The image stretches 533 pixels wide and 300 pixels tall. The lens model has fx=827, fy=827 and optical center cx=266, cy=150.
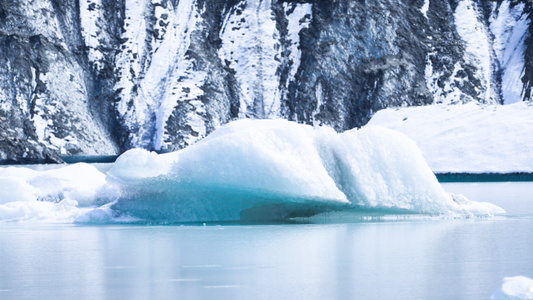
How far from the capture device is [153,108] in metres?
46.9

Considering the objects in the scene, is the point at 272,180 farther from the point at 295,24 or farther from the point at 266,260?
the point at 295,24

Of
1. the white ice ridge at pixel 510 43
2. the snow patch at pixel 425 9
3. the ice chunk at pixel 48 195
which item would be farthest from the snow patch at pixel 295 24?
the ice chunk at pixel 48 195

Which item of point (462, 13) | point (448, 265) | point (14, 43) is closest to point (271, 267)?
point (448, 265)

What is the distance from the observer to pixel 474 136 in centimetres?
2986

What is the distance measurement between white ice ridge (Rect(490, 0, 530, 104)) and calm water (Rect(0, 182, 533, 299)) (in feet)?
136

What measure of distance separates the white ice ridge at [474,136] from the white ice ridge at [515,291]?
911 inches

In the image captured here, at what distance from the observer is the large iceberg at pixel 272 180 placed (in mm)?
10773

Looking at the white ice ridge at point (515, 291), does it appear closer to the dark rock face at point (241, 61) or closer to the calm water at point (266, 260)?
the calm water at point (266, 260)

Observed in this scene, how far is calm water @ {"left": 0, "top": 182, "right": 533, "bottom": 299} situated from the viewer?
5.78 metres

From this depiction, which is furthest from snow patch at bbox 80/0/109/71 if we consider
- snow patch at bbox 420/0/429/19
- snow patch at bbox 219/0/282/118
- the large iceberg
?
the large iceberg

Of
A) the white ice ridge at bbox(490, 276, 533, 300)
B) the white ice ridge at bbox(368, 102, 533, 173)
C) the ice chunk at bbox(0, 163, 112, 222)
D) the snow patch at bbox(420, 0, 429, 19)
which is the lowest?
the white ice ridge at bbox(490, 276, 533, 300)

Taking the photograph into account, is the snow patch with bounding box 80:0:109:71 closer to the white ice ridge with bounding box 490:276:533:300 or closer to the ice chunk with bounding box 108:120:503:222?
the ice chunk with bounding box 108:120:503:222

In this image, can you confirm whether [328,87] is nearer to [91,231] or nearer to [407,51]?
[407,51]

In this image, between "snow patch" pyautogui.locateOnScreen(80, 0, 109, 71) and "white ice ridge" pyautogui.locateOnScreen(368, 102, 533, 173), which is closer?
"white ice ridge" pyautogui.locateOnScreen(368, 102, 533, 173)
